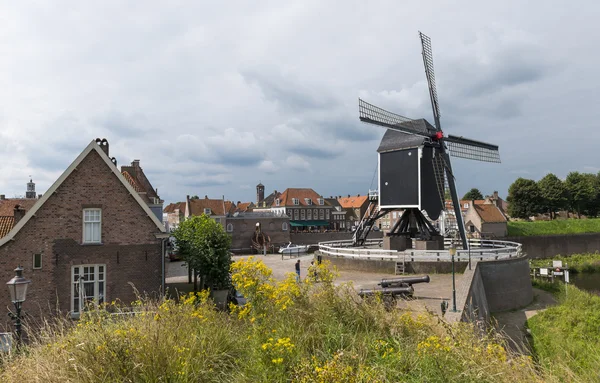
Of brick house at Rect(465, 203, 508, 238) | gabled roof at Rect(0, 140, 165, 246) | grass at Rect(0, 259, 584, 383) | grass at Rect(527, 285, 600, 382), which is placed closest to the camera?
grass at Rect(0, 259, 584, 383)

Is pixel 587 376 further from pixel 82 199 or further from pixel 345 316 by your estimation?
pixel 82 199

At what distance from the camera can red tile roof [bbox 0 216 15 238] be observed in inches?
627

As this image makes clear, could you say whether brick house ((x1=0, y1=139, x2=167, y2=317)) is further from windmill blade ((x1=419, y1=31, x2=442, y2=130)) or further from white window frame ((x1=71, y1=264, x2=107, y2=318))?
windmill blade ((x1=419, y1=31, x2=442, y2=130))

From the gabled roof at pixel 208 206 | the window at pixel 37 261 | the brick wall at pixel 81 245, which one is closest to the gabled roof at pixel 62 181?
the brick wall at pixel 81 245

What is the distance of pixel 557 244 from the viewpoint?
5334 cm

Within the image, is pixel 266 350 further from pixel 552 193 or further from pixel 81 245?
pixel 552 193

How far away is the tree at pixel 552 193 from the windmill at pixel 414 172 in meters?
49.8

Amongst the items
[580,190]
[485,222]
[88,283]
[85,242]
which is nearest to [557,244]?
[485,222]

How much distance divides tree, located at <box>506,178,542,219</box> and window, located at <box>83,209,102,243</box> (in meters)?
70.0

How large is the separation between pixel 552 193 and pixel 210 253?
69.8 metres

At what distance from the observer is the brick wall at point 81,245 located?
47.9ft

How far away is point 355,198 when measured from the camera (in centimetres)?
8381

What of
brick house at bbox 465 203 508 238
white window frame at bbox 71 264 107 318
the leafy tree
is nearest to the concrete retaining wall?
brick house at bbox 465 203 508 238

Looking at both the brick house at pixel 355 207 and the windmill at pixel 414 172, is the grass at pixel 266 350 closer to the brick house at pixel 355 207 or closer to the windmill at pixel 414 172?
the windmill at pixel 414 172
